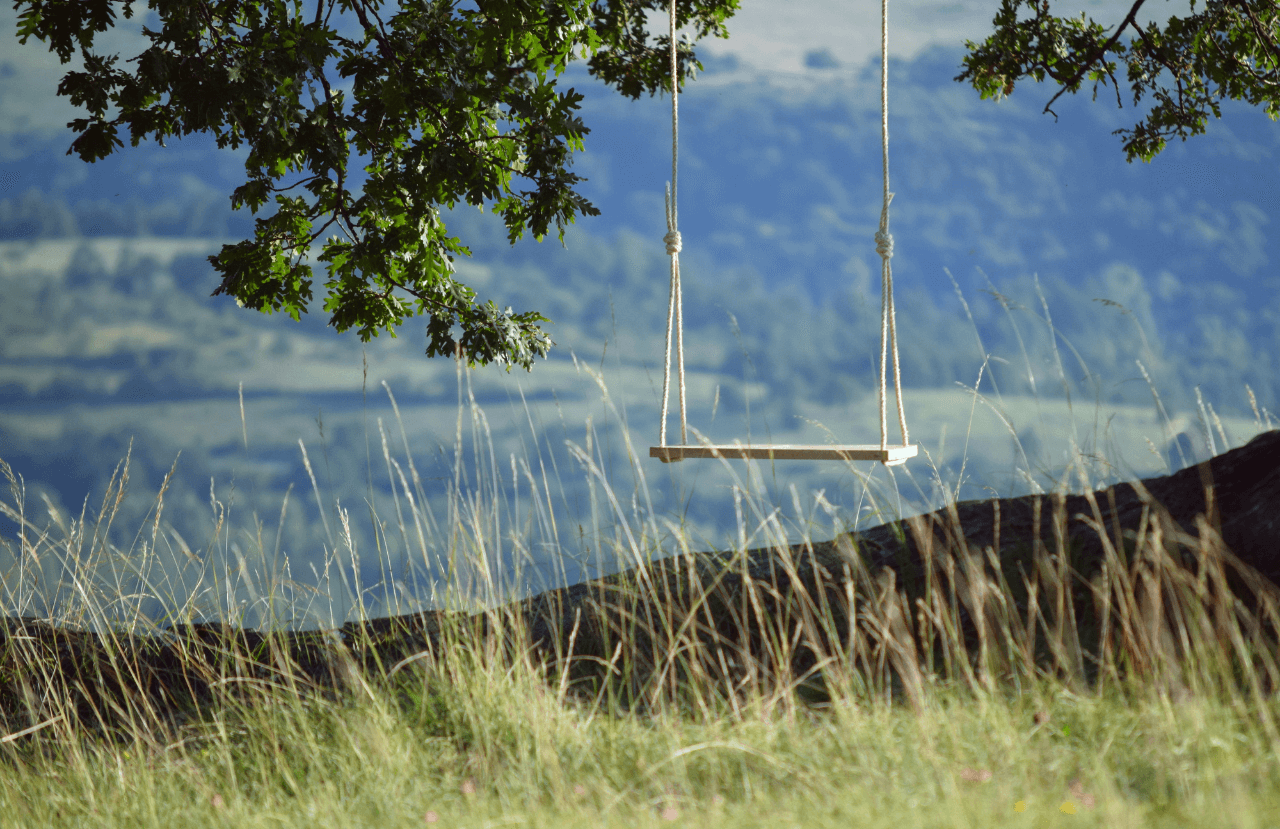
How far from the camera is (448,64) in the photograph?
469 cm

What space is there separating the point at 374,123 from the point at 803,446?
2724 millimetres

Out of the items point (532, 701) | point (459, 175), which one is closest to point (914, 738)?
point (532, 701)

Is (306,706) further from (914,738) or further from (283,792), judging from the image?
(914,738)

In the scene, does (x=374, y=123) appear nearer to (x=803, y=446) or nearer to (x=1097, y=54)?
(x=803, y=446)

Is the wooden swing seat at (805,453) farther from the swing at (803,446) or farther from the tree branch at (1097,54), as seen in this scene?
the tree branch at (1097,54)

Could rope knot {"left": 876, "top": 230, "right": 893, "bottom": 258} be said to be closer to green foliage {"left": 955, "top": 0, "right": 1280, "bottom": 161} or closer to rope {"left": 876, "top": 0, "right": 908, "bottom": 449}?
rope {"left": 876, "top": 0, "right": 908, "bottom": 449}

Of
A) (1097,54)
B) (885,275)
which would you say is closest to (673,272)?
(885,275)

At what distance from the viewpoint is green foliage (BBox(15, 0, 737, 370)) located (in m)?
4.33

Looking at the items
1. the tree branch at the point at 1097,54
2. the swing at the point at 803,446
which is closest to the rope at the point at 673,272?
the swing at the point at 803,446

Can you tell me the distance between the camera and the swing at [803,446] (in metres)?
3.78

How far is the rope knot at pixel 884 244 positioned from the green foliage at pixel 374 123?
1.48 m

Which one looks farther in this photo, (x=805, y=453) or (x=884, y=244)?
(x=884, y=244)

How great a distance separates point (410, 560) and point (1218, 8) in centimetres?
603

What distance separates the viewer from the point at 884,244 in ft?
13.8
